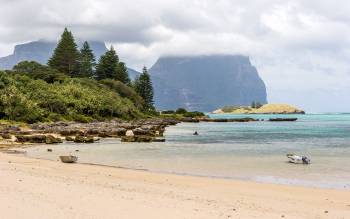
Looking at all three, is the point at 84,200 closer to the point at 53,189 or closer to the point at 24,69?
the point at 53,189

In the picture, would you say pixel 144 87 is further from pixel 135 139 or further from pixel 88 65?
pixel 135 139

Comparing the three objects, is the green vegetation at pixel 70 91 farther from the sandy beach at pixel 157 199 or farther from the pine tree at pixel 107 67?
the sandy beach at pixel 157 199

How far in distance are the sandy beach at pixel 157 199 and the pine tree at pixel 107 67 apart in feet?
413

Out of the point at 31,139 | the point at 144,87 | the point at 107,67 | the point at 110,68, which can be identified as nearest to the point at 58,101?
the point at 31,139

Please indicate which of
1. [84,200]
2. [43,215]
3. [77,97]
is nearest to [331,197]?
[84,200]

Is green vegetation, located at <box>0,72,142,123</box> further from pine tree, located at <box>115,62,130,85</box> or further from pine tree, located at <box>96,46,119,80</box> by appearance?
pine tree, located at <box>96,46,119,80</box>

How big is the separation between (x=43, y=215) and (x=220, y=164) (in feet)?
67.6

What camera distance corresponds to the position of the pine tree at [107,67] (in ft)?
479

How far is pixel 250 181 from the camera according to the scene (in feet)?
75.8

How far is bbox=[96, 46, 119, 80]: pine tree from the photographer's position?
5748 inches

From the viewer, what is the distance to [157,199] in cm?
1552

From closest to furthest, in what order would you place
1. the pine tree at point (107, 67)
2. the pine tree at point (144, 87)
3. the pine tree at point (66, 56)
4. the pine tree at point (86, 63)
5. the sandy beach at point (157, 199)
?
1. the sandy beach at point (157, 199)
2. the pine tree at point (66, 56)
3. the pine tree at point (86, 63)
4. the pine tree at point (107, 67)
5. the pine tree at point (144, 87)

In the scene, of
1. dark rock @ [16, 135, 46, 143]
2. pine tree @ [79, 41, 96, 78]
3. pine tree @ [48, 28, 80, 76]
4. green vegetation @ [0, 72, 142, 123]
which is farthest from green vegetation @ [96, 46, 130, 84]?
dark rock @ [16, 135, 46, 143]

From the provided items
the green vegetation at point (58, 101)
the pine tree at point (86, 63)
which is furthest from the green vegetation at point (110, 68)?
the green vegetation at point (58, 101)
